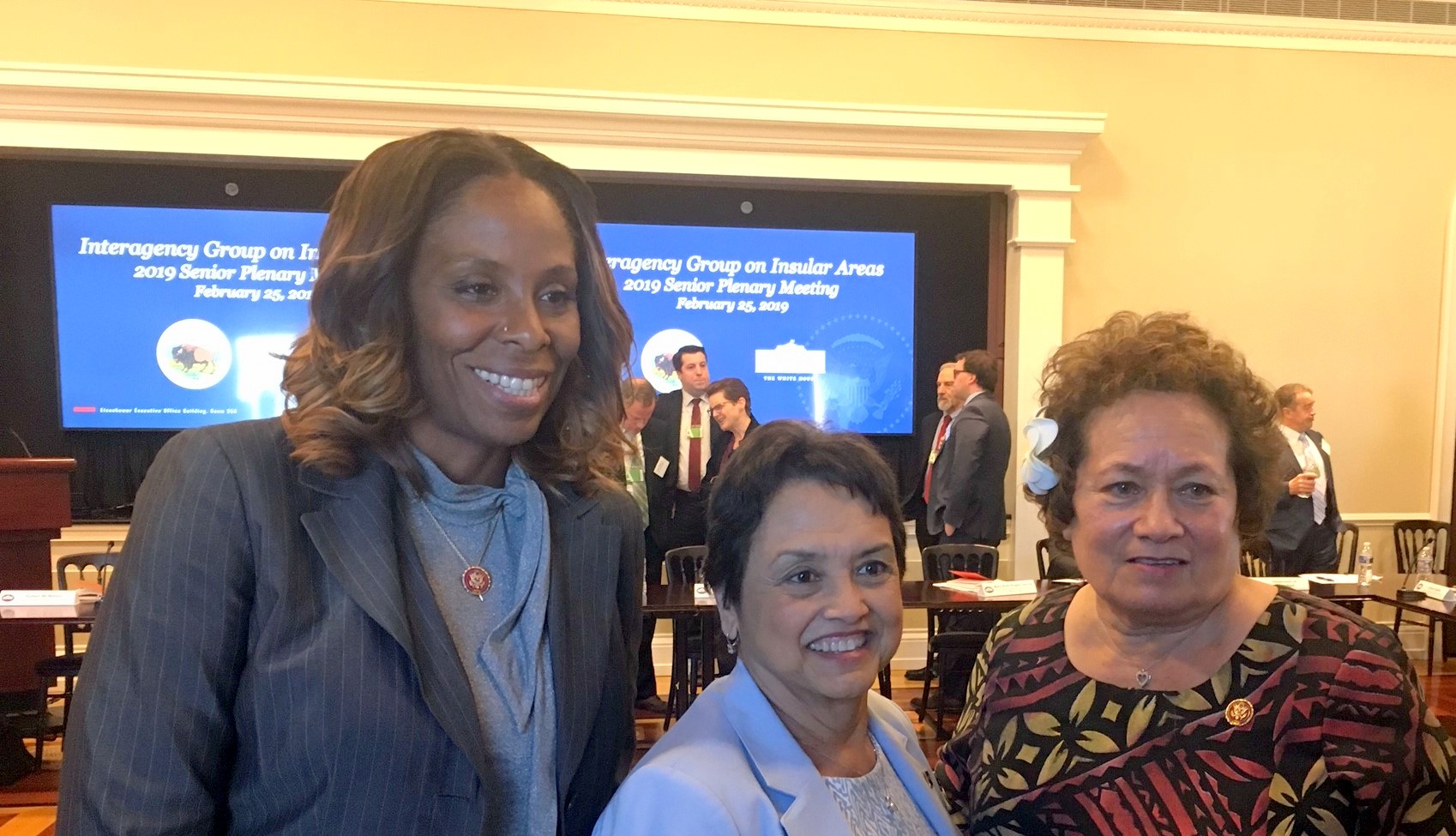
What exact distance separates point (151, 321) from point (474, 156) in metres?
5.88

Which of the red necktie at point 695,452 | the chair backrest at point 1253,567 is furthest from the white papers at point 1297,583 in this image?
the red necktie at point 695,452

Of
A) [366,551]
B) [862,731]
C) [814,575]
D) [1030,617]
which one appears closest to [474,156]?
[366,551]

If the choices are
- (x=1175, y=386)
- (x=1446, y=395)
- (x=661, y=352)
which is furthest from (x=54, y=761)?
(x=1446, y=395)

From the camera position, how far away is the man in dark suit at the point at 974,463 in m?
5.57

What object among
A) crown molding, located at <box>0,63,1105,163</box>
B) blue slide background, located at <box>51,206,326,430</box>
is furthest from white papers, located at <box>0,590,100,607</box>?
crown molding, located at <box>0,63,1105,163</box>

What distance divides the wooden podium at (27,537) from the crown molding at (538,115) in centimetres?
240

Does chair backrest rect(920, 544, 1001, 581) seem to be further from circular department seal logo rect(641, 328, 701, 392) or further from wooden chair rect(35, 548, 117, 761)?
wooden chair rect(35, 548, 117, 761)

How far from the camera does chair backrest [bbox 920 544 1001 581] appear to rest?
5.29 m

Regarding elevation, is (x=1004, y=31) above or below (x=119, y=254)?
above

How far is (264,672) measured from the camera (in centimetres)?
106

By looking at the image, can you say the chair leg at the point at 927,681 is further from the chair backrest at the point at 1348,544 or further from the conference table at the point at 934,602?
the chair backrest at the point at 1348,544

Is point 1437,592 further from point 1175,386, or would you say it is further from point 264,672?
point 264,672

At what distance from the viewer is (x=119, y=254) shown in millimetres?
5988

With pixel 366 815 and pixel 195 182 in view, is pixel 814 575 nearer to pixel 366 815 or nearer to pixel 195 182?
pixel 366 815
